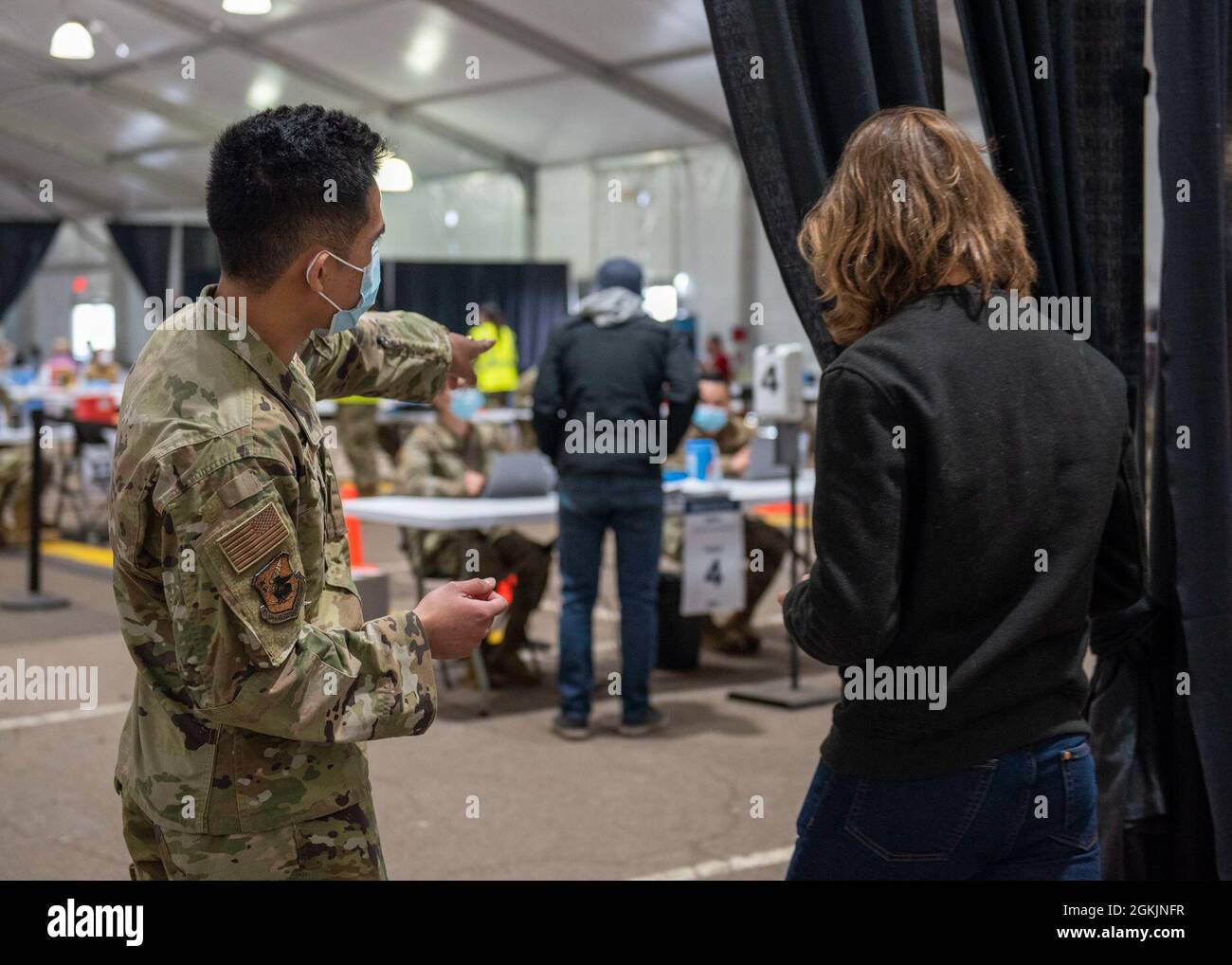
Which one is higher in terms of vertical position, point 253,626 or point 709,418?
point 709,418

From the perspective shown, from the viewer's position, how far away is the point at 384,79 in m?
14.9

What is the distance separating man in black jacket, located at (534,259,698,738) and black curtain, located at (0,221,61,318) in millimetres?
13428

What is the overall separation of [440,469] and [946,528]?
458 cm

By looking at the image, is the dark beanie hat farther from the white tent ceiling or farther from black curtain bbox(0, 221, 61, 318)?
black curtain bbox(0, 221, 61, 318)

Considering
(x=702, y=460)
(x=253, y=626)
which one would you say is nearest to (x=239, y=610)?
(x=253, y=626)

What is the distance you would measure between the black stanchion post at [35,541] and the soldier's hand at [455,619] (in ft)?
19.3

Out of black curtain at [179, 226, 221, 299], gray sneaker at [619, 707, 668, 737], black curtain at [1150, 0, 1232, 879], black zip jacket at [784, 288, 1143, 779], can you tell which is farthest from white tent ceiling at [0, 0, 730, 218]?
black zip jacket at [784, 288, 1143, 779]

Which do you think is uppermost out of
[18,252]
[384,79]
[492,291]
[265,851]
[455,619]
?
[384,79]

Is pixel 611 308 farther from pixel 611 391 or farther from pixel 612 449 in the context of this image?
pixel 612 449

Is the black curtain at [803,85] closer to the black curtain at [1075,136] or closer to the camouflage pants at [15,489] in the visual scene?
the black curtain at [1075,136]

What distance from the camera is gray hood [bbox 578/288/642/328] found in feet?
16.5
